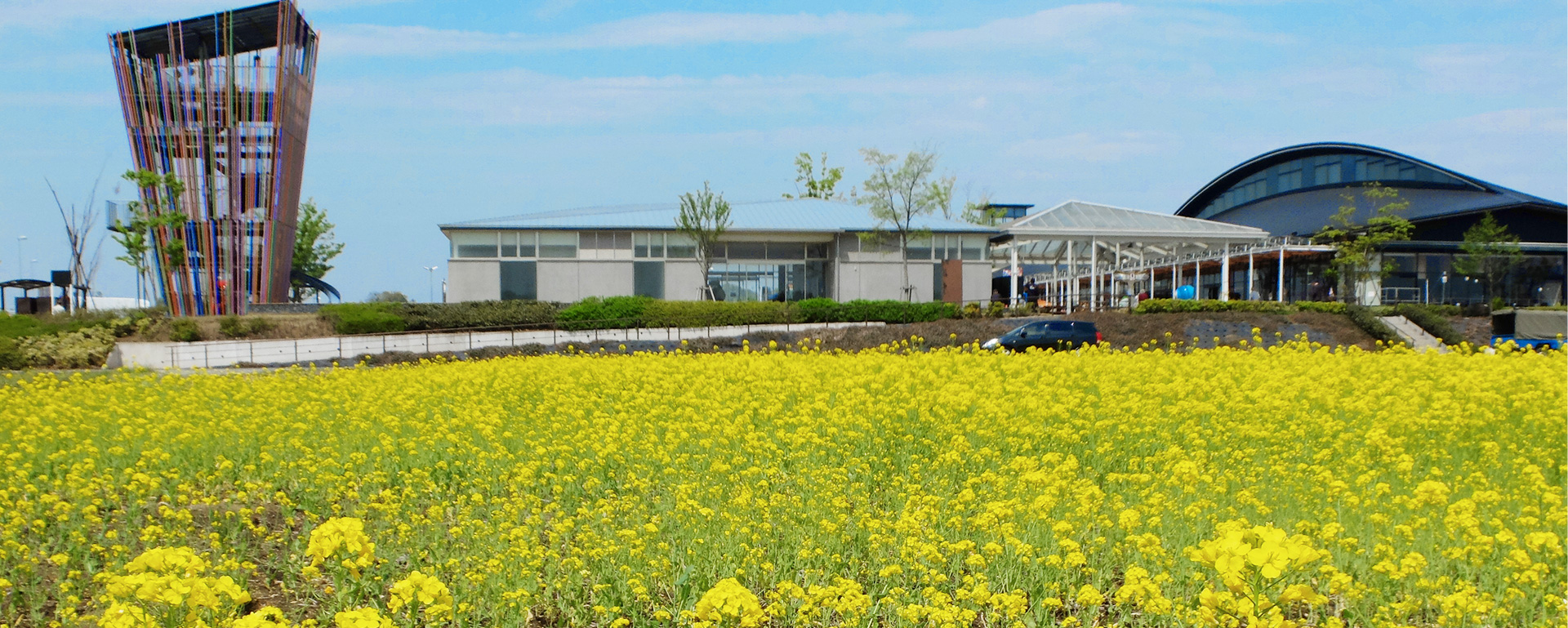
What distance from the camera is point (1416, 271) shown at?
42.7 meters

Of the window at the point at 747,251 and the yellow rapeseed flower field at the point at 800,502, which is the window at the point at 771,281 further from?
the yellow rapeseed flower field at the point at 800,502

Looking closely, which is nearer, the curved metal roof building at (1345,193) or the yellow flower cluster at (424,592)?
the yellow flower cluster at (424,592)

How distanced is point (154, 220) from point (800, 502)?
33436 mm

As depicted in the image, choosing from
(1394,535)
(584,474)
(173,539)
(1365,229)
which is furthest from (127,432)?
A: (1365,229)

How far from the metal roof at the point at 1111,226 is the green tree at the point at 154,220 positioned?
2947 centimetres

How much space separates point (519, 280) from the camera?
36.3 m

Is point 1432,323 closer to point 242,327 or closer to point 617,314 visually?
point 617,314

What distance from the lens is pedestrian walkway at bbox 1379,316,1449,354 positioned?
2686 centimetres

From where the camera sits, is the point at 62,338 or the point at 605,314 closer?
the point at 62,338

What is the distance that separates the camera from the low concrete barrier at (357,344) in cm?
2362

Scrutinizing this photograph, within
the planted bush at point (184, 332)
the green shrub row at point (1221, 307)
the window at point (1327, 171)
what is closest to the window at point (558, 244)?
the planted bush at point (184, 332)

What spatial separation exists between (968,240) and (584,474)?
110 ft

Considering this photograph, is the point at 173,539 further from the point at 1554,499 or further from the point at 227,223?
the point at 227,223

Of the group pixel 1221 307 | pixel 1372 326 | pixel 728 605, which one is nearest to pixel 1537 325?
pixel 1372 326
